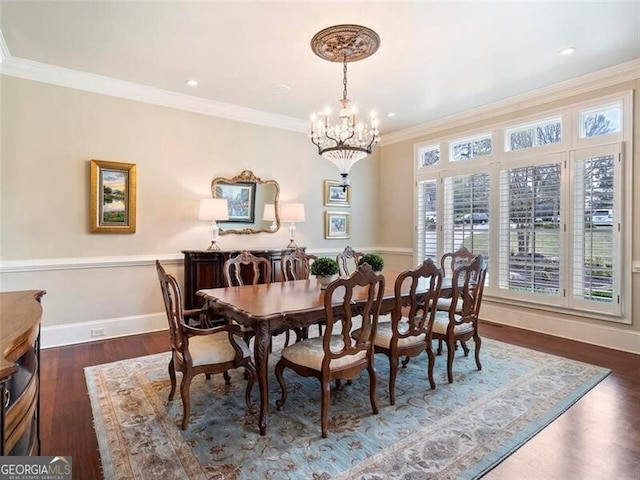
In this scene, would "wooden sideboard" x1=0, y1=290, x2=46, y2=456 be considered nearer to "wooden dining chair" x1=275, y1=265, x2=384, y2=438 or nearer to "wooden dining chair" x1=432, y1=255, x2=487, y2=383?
"wooden dining chair" x1=275, y1=265, x2=384, y2=438

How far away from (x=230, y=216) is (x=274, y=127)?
1531 millimetres

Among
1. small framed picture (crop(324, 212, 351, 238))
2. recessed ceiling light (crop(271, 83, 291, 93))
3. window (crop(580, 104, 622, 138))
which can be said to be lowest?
small framed picture (crop(324, 212, 351, 238))

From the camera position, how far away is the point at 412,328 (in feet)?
8.83

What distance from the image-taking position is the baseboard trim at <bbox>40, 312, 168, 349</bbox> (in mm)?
3793

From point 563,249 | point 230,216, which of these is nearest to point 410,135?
point 563,249

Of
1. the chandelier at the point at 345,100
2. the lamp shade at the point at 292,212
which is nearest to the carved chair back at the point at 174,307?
the chandelier at the point at 345,100

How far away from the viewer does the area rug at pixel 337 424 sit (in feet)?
6.21

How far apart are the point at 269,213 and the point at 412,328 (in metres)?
3.15

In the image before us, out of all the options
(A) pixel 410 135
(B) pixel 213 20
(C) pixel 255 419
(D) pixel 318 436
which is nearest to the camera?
(D) pixel 318 436

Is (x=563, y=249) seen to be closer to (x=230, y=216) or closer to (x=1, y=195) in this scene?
(x=230, y=216)

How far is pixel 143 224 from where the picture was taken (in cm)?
429

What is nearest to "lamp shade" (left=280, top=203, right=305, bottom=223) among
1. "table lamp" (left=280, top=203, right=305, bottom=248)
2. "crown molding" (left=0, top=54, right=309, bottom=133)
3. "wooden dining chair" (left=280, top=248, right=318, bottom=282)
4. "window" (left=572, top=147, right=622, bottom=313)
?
"table lamp" (left=280, top=203, right=305, bottom=248)

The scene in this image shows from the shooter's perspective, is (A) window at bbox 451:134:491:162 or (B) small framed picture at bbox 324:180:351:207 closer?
(A) window at bbox 451:134:491:162

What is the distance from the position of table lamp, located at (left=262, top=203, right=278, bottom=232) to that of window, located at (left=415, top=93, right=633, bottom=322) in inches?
106
